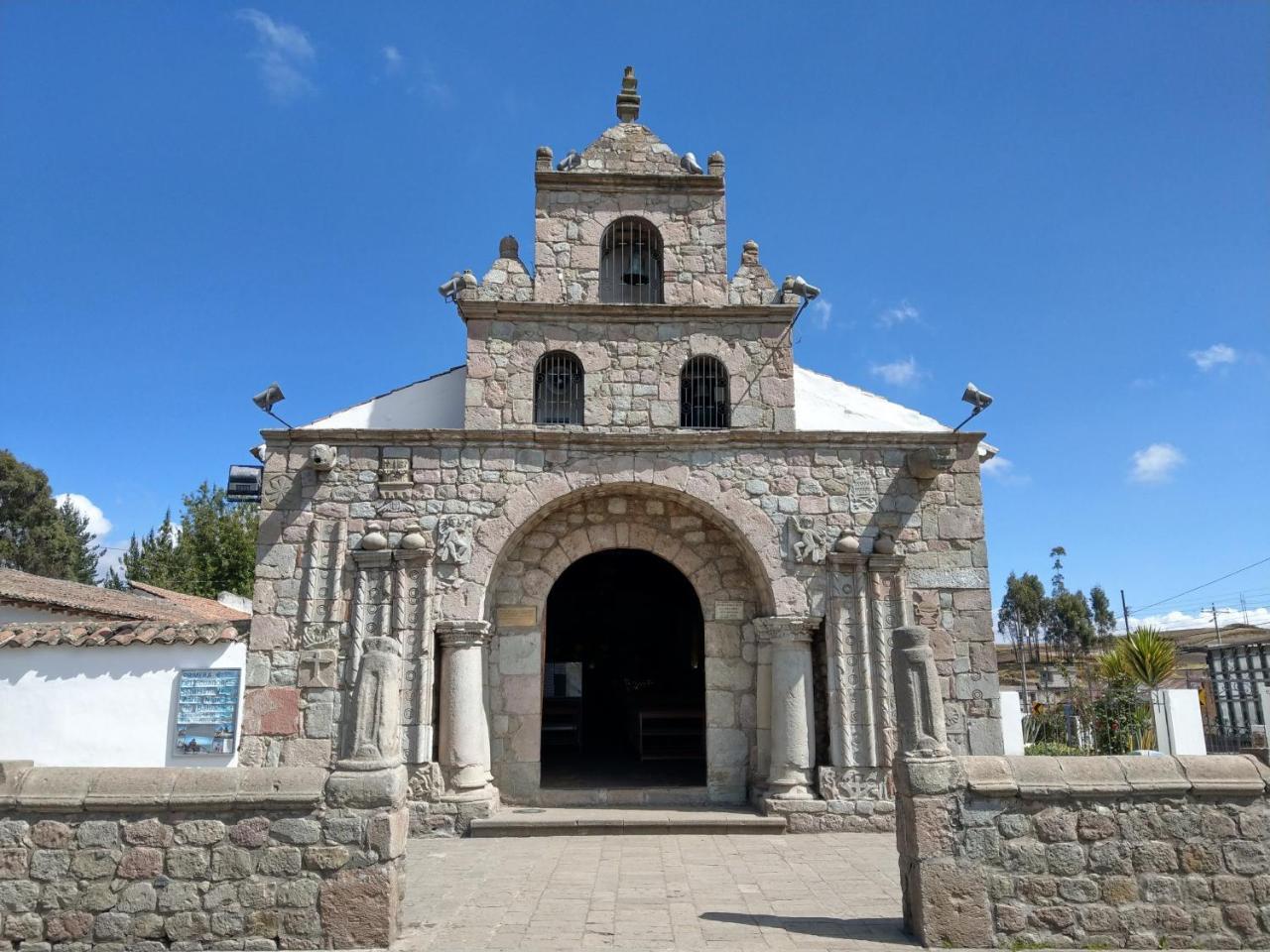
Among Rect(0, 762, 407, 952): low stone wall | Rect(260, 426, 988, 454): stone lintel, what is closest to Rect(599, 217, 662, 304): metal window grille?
Rect(260, 426, 988, 454): stone lintel

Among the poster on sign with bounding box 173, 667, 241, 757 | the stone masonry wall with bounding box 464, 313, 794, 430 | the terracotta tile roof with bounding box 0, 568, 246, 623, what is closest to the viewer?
the poster on sign with bounding box 173, 667, 241, 757

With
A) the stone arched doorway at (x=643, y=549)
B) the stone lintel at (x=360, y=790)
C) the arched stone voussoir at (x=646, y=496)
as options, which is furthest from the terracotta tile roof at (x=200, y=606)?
the stone lintel at (x=360, y=790)

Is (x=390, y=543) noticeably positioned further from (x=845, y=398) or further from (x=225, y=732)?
(x=845, y=398)

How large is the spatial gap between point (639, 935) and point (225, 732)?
5.55 metres

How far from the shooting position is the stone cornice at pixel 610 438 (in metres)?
9.26

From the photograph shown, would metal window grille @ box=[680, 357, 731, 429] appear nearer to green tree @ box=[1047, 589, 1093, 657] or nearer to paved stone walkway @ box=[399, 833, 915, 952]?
paved stone walkway @ box=[399, 833, 915, 952]

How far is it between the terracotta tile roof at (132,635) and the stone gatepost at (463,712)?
225 centimetres

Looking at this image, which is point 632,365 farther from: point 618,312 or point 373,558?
point 373,558

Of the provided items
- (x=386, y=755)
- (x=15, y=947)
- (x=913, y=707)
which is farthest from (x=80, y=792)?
(x=913, y=707)

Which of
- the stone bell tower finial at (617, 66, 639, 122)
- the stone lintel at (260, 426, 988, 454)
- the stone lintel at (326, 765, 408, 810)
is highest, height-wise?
the stone bell tower finial at (617, 66, 639, 122)

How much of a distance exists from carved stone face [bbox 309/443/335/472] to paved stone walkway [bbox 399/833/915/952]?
4.03 m

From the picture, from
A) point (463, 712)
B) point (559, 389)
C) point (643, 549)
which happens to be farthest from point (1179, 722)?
point (463, 712)

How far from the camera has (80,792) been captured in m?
5.04

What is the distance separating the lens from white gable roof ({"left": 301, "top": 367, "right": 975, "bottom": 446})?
Result: 1021 cm
